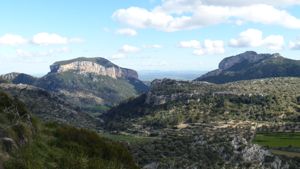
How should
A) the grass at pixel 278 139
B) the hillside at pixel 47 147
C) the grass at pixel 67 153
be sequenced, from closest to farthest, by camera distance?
the hillside at pixel 47 147
the grass at pixel 67 153
the grass at pixel 278 139

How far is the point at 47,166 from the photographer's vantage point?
1326 inches

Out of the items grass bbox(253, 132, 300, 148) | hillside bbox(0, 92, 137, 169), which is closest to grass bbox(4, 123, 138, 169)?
hillside bbox(0, 92, 137, 169)

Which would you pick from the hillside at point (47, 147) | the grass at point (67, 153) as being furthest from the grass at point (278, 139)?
the hillside at point (47, 147)

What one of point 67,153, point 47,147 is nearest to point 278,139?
point 67,153

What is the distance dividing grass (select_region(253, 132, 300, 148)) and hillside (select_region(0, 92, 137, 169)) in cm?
10228

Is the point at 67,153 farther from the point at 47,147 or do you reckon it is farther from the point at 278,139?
the point at 278,139

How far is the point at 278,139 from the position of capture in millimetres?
158000

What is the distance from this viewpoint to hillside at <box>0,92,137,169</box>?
3216 centimetres

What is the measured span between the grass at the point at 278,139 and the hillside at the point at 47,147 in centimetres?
10228

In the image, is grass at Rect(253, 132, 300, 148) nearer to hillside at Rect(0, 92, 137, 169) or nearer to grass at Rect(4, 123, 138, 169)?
grass at Rect(4, 123, 138, 169)

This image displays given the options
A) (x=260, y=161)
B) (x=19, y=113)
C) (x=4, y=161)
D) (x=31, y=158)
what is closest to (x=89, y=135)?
(x=19, y=113)

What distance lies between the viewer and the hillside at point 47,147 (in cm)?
3216

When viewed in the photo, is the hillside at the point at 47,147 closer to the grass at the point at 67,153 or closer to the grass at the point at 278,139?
the grass at the point at 67,153

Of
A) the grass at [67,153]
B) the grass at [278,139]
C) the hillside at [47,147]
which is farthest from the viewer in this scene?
the grass at [278,139]
